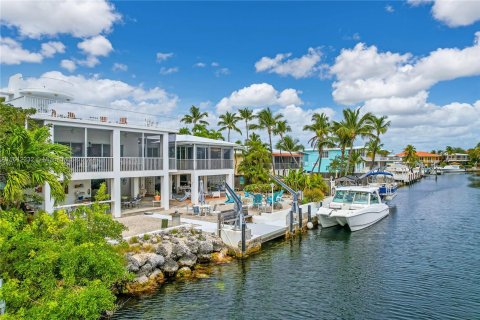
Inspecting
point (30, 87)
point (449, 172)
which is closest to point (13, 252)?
point (30, 87)

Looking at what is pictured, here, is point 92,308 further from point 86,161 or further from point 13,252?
point 86,161

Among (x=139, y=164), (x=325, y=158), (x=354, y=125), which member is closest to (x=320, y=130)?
(x=354, y=125)

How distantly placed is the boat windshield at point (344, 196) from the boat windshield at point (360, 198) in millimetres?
285

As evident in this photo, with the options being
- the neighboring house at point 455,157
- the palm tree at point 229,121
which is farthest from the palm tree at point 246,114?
the neighboring house at point 455,157

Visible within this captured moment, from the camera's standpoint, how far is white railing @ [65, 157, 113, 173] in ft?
66.5

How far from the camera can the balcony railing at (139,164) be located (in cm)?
2312

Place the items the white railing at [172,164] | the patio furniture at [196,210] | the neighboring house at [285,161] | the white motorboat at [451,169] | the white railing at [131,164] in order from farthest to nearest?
the white motorboat at [451,169] < the neighboring house at [285,161] < the white railing at [172,164] < the patio furniture at [196,210] < the white railing at [131,164]

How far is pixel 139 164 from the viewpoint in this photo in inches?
945

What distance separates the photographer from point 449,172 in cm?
12512

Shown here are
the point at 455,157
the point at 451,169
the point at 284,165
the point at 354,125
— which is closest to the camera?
the point at 354,125

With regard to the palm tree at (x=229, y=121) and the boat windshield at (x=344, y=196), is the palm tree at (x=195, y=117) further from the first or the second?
the boat windshield at (x=344, y=196)

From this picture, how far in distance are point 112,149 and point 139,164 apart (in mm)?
2264

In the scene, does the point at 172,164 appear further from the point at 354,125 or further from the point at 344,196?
the point at 354,125

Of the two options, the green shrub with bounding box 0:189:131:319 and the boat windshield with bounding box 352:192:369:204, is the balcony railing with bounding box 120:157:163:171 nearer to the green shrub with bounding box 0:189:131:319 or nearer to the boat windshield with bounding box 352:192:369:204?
the green shrub with bounding box 0:189:131:319
